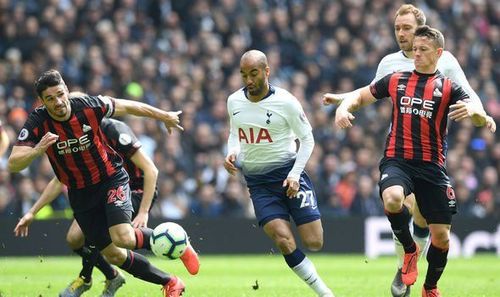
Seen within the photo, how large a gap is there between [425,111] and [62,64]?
1069cm

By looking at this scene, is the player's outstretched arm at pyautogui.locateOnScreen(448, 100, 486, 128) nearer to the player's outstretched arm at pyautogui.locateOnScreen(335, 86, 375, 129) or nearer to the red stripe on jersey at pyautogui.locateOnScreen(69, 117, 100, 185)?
the player's outstretched arm at pyautogui.locateOnScreen(335, 86, 375, 129)

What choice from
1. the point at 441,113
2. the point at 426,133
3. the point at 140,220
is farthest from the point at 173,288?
the point at 441,113

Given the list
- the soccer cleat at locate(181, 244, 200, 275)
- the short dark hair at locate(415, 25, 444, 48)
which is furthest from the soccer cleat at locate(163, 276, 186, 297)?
the short dark hair at locate(415, 25, 444, 48)

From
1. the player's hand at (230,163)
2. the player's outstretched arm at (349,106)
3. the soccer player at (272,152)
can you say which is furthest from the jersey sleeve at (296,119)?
the player's hand at (230,163)

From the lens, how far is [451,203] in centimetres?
947

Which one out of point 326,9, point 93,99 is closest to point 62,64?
point 326,9

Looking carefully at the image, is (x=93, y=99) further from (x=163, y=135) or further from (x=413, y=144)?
(x=163, y=135)

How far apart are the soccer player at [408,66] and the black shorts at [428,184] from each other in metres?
0.81

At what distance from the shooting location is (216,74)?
803 inches

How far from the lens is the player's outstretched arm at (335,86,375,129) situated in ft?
30.2

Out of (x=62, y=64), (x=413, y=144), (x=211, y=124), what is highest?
(x=413, y=144)

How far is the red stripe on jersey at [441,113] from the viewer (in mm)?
9375

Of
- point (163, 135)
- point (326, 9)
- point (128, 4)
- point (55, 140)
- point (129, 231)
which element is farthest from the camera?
point (326, 9)

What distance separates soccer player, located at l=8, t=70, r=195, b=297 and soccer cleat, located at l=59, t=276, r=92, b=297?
2.52 ft
